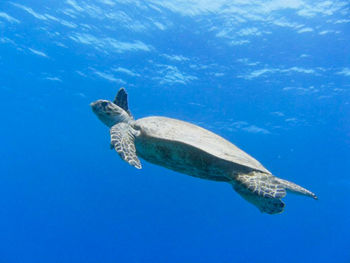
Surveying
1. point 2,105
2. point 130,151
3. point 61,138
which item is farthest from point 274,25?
point 61,138

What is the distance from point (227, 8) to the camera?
13.7 m

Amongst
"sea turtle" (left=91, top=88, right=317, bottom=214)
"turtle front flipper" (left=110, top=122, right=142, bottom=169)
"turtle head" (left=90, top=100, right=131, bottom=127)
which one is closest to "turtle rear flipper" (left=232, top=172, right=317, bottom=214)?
"sea turtle" (left=91, top=88, right=317, bottom=214)

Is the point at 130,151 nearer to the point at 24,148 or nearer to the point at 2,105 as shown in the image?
the point at 2,105

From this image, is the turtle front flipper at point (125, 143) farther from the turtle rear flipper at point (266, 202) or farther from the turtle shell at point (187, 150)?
the turtle rear flipper at point (266, 202)

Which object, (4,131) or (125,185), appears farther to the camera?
(125,185)

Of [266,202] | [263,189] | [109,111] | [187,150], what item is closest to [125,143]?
[187,150]

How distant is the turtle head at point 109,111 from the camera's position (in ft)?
20.2

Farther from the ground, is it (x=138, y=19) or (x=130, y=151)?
(x=138, y=19)

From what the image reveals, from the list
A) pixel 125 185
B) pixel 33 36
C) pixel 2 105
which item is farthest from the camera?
pixel 125 185

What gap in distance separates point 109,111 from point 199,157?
8.84ft

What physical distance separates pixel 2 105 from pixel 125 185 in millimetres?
38287

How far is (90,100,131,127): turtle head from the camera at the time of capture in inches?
243

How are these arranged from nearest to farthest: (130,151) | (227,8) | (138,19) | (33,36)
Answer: (130,151), (227,8), (138,19), (33,36)

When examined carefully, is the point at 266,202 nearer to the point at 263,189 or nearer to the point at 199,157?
the point at 263,189
